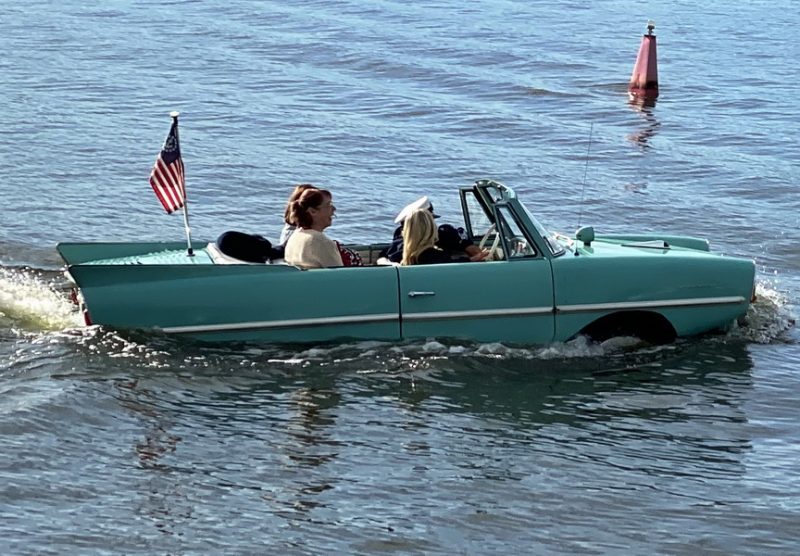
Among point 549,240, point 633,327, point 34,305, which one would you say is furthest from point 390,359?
point 34,305

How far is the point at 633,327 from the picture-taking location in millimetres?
10914

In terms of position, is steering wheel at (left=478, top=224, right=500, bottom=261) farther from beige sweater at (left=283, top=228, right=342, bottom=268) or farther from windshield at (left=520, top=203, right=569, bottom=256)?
beige sweater at (left=283, top=228, right=342, bottom=268)

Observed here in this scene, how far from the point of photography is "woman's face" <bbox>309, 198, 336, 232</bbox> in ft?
34.4

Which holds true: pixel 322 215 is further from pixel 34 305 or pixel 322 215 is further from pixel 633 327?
pixel 34 305

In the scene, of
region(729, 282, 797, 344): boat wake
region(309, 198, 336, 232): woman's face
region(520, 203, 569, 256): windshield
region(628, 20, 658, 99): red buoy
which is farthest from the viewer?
region(628, 20, 658, 99): red buoy

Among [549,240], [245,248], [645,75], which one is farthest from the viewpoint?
[645,75]

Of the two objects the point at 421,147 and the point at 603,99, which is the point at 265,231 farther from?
the point at 603,99

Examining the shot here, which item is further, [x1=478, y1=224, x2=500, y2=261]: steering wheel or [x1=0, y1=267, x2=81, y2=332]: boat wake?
[x1=0, y1=267, x2=81, y2=332]: boat wake

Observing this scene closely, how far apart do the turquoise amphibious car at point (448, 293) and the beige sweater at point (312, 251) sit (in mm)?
149

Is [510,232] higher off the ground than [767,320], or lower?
higher

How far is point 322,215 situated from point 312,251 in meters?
0.29

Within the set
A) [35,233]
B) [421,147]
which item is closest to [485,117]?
[421,147]

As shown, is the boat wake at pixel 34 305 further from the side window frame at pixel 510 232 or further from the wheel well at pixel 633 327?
the wheel well at pixel 633 327

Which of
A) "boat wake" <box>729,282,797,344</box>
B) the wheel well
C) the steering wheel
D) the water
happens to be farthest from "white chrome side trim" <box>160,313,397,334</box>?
"boat wake" <box>729,282,797,344</box>
